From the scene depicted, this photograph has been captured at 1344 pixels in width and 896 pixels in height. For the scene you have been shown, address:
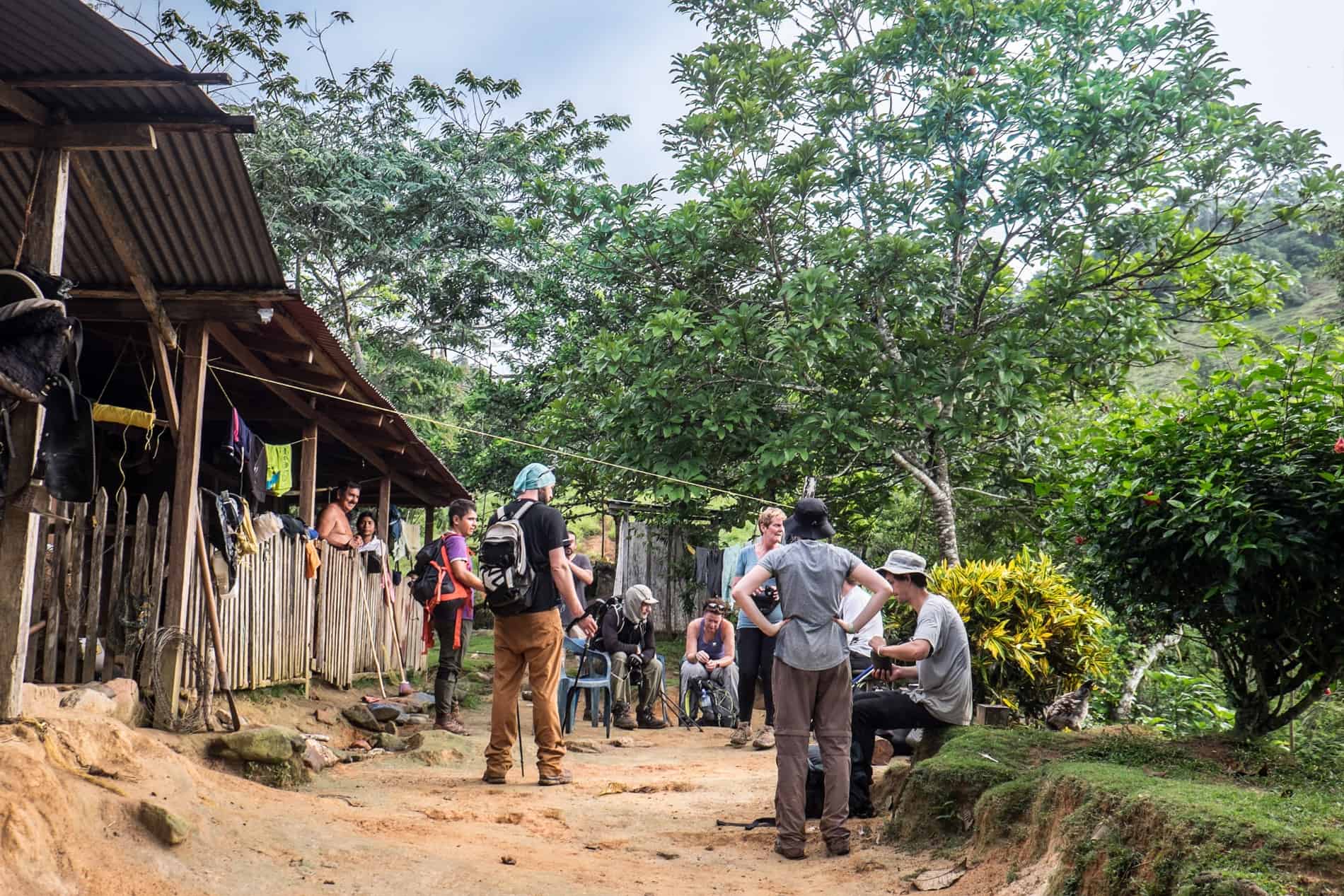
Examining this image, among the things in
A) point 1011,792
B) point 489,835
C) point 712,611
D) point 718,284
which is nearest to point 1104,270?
point 718,284

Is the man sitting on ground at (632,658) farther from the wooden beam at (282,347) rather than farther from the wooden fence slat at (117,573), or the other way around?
the wooden fence slat at (117,573)

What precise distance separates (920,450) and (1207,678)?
13.1ft

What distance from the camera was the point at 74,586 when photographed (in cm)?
662

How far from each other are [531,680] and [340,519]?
452 cm

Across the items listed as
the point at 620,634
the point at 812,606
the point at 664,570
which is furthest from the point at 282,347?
the point at 664,570

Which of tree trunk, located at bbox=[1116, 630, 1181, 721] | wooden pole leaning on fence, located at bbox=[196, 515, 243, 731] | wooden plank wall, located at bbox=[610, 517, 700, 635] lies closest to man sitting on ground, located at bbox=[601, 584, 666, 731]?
wooden pole leaning on fence, located at bbox=[196, 515, 243, 731]

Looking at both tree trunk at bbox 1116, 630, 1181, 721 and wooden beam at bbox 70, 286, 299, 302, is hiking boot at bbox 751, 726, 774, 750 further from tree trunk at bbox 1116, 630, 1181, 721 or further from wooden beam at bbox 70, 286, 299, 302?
wooden beam at bbox 70, 286, 299, 302

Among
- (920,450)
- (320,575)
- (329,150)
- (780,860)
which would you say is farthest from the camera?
(329,150)

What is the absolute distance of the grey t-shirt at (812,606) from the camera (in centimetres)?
556

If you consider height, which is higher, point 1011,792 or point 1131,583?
point 1131,583

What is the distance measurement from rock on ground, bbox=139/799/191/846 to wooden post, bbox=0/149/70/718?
3.49ft

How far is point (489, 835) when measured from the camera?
17.8ft

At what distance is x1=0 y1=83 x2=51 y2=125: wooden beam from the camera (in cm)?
498

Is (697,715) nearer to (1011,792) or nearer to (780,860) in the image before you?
(780,860)
